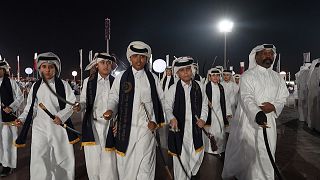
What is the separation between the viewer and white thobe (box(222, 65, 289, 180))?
4262 mm

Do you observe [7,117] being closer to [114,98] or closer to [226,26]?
[114,98]

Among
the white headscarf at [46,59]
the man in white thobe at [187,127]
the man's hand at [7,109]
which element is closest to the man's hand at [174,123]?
the man in white thobe at [187,127]

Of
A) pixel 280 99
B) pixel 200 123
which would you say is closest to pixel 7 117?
pixel 200 123

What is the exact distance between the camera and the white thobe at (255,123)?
4.26m

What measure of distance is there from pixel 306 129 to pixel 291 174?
5983 mm

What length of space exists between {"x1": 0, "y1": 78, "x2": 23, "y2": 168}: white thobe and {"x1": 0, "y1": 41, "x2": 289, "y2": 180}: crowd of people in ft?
4.64

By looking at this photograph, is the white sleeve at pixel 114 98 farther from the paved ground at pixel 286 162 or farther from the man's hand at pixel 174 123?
the paved ground at pixel 286 162

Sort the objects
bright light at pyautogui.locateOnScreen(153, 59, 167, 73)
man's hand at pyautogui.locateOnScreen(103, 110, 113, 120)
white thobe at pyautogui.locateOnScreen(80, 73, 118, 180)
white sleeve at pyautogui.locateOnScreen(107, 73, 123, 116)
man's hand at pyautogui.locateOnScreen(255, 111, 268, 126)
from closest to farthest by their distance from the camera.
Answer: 1. man's hand at pyautogui.locateOnScreen(255, 111, 268, 126)
2. man's hand at pyautogui.locateOnScreen(103, 110, 113, 120)
3. white sleeve at pyautogui.locateOnScreen(107, 73, 123, 116)
4. white thobe at pyautogui.locateOnScreen(80, 73, 118, 180)
5. bright light at pyautogui.locateOnScreen(153, 59, 167, 73)

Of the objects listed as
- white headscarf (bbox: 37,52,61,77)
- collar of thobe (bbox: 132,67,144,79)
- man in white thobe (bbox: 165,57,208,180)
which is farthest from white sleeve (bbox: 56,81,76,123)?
man in white thobe (bbox: 165,57,208,180)

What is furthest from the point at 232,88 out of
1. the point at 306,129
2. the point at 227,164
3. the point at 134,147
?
the point at 134,147

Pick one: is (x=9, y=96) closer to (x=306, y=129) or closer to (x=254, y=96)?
(x=254, y=96)

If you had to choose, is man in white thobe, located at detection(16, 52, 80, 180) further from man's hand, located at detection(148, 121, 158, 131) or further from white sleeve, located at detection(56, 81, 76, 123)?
man's hand, located at detection(148, 121, 158, 131)

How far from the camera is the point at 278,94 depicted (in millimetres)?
4406

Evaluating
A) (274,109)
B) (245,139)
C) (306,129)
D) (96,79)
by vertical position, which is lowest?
(306,129)
